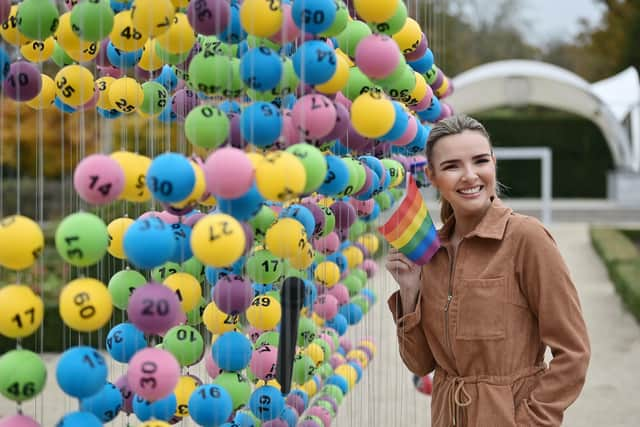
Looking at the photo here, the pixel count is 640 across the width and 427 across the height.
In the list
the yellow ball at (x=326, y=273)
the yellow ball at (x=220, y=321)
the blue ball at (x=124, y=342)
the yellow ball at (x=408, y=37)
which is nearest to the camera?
the blue ball at (x=124, y=342)

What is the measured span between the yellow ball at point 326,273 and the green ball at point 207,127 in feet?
5.42

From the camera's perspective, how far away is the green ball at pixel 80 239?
83.4 inches

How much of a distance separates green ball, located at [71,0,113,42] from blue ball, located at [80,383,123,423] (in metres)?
1.02

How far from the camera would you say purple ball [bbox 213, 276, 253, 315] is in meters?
2.62

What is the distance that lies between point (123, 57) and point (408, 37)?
101cm

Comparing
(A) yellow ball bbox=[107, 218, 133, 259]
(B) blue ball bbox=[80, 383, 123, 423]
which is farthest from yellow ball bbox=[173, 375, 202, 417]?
(A) yellow ball bbox=[107, 218, 133, 259]

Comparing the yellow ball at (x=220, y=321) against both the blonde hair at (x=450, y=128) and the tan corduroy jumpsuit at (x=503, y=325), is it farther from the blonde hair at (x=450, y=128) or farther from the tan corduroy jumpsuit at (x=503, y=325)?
the blonde hair at (x=450, y=128)

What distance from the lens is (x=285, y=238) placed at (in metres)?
2.48

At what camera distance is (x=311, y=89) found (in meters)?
2.52

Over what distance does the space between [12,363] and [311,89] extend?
1058 mm

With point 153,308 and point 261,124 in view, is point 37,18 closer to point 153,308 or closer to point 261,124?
point 261,124

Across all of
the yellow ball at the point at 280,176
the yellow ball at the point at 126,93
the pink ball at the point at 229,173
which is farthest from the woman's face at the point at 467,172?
the yellow ball at the point at 126,93

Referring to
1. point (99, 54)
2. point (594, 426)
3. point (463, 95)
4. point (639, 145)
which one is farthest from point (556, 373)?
point (639, 145)

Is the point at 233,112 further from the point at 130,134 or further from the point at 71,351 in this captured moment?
the point at 130,134
